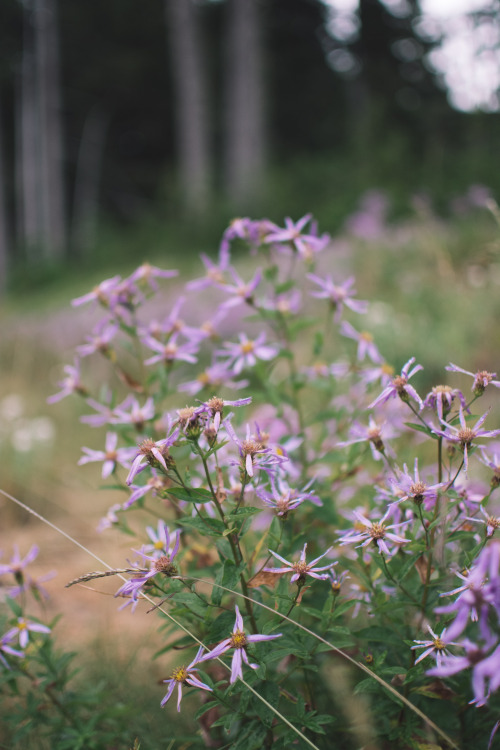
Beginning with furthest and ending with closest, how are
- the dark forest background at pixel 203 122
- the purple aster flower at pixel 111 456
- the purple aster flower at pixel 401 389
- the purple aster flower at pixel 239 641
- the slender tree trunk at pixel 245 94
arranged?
the slender tree trunk at pixel 245 94
the dark forest background at pixel 203 122
the purple aster flower at pixel 111 456
the purple aster flower at pixel 401 389
the purple aster flower at pixel 239 641

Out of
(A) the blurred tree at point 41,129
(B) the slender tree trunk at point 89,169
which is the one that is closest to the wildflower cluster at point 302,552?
(A) the blurred tree at point 41,129

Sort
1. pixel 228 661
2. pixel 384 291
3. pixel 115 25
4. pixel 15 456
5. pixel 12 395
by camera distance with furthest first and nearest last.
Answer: pixel 115 25
pixel 384 291
pixel 12 395
pixel 15 456
pixel 228 661

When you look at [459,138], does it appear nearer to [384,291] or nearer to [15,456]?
[384,291]

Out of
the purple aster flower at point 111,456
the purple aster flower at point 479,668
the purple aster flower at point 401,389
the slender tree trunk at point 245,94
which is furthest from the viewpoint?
the slender tree trunk at point 245,94

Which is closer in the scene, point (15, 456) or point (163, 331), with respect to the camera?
point (163, 331)

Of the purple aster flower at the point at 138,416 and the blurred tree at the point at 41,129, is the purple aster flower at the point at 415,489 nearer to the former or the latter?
the purple aster flower at the point at 138,416

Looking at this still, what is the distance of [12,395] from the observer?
3906 millimetres

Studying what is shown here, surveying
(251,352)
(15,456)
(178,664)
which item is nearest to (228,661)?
(178,664)

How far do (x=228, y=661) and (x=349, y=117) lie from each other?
16.3 meters

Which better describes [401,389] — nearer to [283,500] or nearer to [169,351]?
[283,500]

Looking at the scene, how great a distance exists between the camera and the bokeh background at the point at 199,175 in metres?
2.84

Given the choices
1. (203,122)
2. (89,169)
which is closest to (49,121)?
(89,169)

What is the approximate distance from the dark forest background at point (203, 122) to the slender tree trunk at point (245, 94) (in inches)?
1.0

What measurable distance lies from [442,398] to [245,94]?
442 inches
